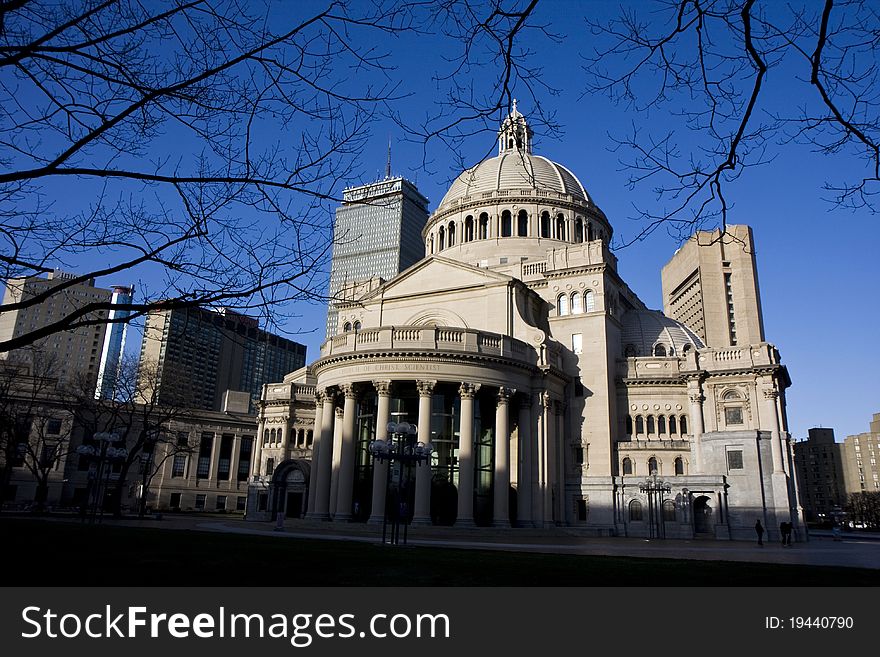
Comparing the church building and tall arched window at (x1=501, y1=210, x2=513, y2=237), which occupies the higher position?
tall arched window at (x1=501, y1=210, x2=513, y2=237)

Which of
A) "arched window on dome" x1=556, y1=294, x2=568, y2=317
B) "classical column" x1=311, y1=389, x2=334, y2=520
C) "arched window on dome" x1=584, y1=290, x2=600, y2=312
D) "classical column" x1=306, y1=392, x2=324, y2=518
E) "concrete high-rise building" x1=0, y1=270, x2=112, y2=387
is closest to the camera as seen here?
"classical column" x1=311, y1=389, x2=334, y2=520

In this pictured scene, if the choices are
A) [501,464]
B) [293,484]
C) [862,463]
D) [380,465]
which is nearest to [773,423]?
[501,464]

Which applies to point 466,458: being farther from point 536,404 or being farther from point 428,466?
point 536,404

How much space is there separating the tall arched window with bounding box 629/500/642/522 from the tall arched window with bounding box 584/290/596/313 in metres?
16.4

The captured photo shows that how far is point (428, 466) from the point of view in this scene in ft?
138

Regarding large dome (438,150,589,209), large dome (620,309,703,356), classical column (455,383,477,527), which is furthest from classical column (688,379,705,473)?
large dome (438,150,589,209)

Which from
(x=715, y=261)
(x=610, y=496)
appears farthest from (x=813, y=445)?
(x=610, y=496)

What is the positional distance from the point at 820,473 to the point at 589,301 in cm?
14093

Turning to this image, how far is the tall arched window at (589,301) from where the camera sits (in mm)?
57625

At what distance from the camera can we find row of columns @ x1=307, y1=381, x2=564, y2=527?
1690 inches

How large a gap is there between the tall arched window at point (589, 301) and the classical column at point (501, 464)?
49.2 feet

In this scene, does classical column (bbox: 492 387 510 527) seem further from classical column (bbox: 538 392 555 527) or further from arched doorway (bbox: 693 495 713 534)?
arched doorway (bbox: 693 495 713 534)

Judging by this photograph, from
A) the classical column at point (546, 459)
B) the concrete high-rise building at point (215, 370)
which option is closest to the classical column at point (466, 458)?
the classical column at point (546, 459)

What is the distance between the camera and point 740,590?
1080 cm
